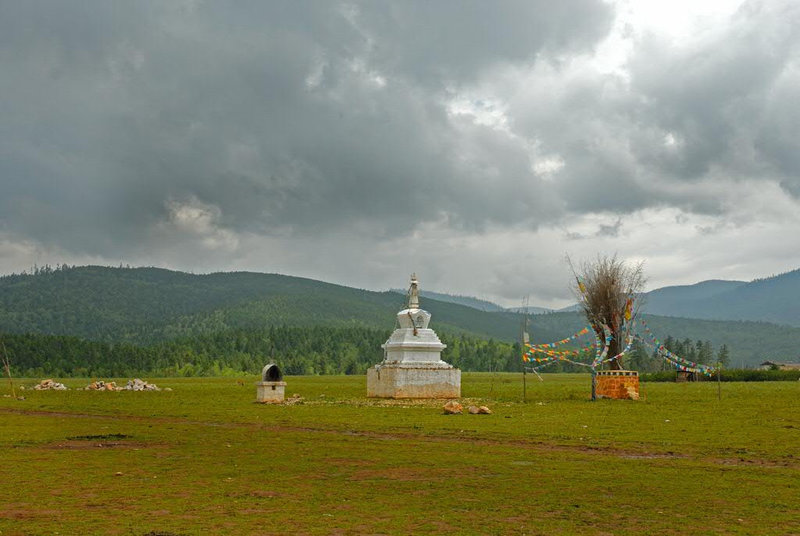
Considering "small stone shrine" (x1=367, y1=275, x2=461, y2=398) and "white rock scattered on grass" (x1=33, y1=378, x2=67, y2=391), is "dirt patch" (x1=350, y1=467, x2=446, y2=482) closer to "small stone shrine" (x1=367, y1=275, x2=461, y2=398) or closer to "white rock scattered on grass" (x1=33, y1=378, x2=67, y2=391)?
"small stone shrine" (x1=367, y1=275, x2=461, y2=398)

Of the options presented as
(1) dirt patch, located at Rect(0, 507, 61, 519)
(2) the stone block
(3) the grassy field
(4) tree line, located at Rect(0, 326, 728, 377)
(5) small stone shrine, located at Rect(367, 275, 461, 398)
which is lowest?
(1) dirt patch, located at Rect(0, 507, 61, 519)

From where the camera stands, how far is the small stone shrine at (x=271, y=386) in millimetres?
49344

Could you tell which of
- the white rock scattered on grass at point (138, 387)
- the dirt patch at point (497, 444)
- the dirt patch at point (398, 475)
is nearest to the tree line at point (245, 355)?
the white rock scattered on grass at point (138, 387)

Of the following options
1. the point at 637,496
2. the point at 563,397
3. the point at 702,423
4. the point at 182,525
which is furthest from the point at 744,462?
the point at 563,397

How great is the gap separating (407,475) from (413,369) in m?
32.7

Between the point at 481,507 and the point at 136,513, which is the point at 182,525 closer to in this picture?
the point at 136,513

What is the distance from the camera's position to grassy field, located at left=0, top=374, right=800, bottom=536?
14.0 meters

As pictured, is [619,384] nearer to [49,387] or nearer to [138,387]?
[138,387]

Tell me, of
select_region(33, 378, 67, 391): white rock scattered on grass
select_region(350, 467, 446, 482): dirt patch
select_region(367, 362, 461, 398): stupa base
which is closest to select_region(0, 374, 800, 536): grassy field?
select_region(350, 467, 446, 482): dirt patch

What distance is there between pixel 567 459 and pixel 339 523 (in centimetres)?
974

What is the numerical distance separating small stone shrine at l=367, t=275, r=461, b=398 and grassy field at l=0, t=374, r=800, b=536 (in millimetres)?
14875

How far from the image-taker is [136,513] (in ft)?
48.2

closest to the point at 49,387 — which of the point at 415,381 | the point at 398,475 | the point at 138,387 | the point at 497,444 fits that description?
the point at 138,387

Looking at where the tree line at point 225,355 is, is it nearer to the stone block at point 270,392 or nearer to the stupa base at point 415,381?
the stupa base at point 415,381
